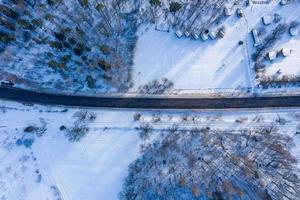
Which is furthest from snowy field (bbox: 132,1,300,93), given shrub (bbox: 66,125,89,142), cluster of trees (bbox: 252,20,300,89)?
shrub (bbox: 66,125,89,142)

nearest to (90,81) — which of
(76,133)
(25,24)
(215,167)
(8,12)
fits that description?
(76,133)

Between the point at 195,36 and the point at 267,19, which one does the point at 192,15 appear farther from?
the point at 267,19

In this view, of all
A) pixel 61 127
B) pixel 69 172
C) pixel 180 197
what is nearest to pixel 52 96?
pixel 61 127

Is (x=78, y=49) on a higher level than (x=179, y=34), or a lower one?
lower

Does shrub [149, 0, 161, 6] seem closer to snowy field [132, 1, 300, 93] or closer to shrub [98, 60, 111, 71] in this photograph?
snowy field [132, 1, 300, 93]

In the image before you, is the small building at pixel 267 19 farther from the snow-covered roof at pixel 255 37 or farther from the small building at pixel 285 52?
the small building at pixel 285 52
